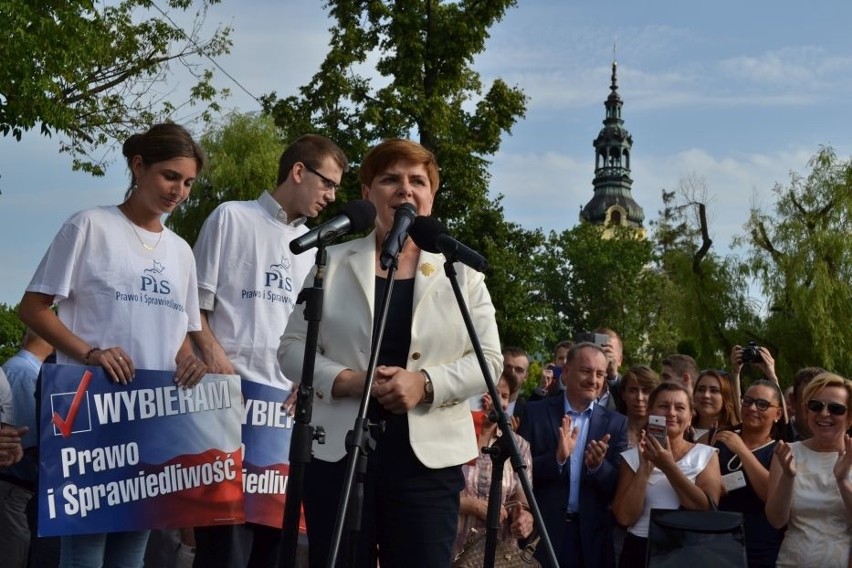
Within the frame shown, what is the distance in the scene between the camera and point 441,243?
150 inches

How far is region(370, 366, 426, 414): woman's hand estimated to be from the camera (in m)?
3.76

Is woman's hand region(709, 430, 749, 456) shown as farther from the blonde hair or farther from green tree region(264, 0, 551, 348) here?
green tree region(264, 0, 551, 348)

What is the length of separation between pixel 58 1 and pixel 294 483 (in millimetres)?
13837

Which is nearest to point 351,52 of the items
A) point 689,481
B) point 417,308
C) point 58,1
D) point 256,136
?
point 256,136

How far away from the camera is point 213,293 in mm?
5352

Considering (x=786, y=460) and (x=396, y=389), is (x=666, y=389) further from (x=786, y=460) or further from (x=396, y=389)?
(x=396, y=389)

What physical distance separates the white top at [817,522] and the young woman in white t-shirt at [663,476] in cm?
51

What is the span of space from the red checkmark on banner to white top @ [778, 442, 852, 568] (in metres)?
4.52

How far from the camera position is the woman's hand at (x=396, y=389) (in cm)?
376

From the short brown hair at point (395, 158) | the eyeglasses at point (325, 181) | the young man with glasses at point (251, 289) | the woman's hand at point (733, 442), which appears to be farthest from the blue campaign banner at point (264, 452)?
the woman's hand at point (733, 442)

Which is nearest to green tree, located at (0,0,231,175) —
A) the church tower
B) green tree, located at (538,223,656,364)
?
green tree, located at (538,223,656,364)

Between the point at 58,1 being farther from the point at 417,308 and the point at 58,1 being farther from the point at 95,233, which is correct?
the point at 417,308

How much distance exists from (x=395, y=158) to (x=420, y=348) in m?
0.77

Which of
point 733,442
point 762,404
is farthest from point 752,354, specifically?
point 733,442
